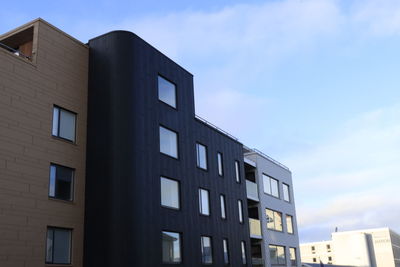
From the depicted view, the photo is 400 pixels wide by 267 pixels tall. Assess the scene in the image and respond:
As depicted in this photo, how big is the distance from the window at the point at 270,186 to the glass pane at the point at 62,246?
24117 millimetres

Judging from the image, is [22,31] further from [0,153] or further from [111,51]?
[0,153]

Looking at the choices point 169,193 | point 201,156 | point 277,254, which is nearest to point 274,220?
point 277,254

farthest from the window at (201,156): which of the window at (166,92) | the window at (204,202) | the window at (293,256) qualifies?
the window at (293,256)

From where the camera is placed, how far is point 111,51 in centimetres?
2564

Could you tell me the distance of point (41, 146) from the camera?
70.3 ft

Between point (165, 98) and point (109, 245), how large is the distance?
9.64 m

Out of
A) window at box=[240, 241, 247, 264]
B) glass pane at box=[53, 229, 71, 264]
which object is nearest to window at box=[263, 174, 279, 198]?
window at box=[240, 241, 247, 264]

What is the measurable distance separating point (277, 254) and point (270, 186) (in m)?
6.11

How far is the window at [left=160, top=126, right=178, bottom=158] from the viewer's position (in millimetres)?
27289

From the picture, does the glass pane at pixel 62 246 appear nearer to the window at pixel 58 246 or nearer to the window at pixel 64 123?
the window at pixel 58 246

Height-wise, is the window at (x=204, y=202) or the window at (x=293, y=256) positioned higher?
the window at (x=204, y=202)

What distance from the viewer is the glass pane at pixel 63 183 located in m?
22.1

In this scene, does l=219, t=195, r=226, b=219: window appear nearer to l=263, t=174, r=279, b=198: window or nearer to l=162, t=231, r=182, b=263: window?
l=162, t=231, r=182, b=263: window

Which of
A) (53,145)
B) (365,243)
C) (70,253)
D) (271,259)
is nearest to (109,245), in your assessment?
(70,253)
